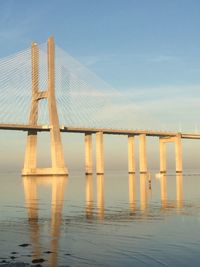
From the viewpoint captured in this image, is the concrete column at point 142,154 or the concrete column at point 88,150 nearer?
the concrete column at point 88,150

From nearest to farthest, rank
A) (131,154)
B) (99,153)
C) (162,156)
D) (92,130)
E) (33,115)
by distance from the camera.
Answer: (33,115) → (92,130) → (99,153) → (131,154) → (162,156)

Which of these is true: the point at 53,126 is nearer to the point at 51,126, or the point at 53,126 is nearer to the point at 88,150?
the point at 51,126

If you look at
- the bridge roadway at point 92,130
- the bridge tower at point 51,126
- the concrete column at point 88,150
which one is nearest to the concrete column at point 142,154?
the bridge roadway at point 92,130

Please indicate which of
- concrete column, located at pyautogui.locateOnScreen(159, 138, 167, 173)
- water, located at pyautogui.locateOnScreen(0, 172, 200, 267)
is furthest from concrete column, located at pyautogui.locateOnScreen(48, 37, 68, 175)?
water, located at pyautogui.locateOnScreen(0, 172, 200, 267)

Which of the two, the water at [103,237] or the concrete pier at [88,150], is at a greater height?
the concrete pier at [88,150]

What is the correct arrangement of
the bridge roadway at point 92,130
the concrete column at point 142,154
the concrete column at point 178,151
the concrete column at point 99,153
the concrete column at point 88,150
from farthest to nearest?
the concrete column at point 178,151 < the concrete column at point 142,154 < the concrete column at point 88,150 < the concrete column at point 99,153 < the bridge roadway at point 92,130

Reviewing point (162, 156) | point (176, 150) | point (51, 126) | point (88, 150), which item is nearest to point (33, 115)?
point (51, 126)

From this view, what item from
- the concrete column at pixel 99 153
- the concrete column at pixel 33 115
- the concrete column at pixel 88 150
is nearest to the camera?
the concrete column at pixel 33 115

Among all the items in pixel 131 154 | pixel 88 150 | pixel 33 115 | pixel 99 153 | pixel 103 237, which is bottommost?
pixel 103 237

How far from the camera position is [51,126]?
81875mm

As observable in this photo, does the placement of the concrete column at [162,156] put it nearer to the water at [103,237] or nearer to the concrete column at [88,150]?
the concrete column at [88,150]

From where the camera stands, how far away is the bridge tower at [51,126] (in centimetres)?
8219

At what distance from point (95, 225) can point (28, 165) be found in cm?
6910

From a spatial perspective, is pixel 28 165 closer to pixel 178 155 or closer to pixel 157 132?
pixel 157 132
